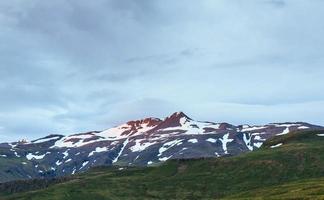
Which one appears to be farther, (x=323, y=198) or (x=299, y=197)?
(x=299, y=197)

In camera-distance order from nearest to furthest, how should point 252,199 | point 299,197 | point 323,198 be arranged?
point 323,198 → point 299,197 → point 252,199

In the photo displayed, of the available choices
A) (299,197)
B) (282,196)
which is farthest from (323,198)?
(282,196)

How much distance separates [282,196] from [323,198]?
31.4m

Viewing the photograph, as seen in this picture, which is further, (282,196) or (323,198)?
(282,196)

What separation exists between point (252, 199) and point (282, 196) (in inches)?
455

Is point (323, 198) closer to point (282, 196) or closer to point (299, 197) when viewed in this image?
point (299, 197)

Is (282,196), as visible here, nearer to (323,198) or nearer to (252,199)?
(252,199)

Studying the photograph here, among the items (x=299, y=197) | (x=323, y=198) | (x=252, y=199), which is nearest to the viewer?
(x=323, y=198)

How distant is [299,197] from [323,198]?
1999 centimetres

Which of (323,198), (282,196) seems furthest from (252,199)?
(323,198)

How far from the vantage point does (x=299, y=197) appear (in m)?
176

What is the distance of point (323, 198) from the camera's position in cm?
15662

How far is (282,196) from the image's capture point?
187250 millimetres
